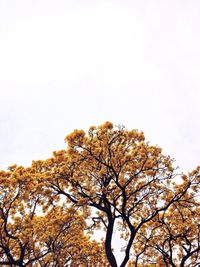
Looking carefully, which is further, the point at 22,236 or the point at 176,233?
the point at 176,233

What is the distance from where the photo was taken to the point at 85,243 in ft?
84.2

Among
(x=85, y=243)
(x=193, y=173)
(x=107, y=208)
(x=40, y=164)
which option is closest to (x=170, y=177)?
(x=193, y=173)

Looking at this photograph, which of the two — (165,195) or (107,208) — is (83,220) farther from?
(165,195)

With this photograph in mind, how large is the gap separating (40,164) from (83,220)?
4.01m

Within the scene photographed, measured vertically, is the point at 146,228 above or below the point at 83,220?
above

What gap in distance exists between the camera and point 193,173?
65.9ft

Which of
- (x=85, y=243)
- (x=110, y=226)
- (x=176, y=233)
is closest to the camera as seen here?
(x=110, y=226)

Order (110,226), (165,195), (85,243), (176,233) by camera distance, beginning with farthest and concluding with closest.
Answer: (85,243)
(176,233)
(165,195)
(110,226)

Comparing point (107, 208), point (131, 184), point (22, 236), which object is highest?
point (131, 184)

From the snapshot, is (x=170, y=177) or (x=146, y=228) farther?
(x=146, y=228)

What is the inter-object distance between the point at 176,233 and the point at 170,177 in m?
6.17

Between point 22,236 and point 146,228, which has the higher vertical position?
point 146,228

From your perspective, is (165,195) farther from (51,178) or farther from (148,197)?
(51,178)

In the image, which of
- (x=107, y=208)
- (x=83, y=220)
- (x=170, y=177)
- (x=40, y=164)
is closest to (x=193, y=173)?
(x=170, y=177)
